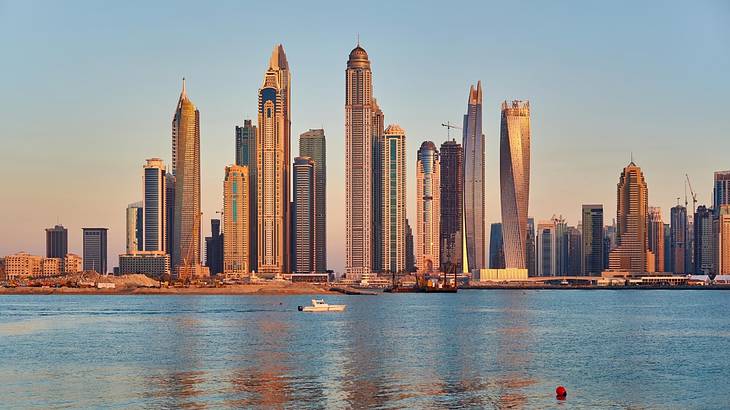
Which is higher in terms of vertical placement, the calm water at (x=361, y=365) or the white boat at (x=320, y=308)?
the calm water at (x=361, y=365)

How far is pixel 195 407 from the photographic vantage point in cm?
5753

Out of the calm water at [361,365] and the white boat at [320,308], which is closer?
the calm water at [361,365]

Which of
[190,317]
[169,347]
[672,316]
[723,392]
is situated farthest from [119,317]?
[723,392]

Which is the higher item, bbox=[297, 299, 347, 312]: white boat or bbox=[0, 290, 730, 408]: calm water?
bbox=[0, 290, 730, 408]: calm water

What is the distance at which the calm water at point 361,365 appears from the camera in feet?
203

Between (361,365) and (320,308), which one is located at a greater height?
(361,365)

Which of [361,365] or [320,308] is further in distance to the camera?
[320,308]

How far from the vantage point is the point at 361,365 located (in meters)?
79.2

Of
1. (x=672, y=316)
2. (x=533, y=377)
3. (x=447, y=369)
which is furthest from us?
(x=672, y=316)

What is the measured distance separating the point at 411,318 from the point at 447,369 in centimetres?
7759

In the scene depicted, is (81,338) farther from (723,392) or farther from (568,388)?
(723,392)

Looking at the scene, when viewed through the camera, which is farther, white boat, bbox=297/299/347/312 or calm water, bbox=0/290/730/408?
white boat, bbox=297/299/347/312

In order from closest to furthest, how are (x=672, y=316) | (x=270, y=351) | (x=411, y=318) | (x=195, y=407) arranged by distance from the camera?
(x=195, y=407) < (x=270, y=351) < (x=411, y=318) < (x=672, y=316)

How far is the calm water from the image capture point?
61844 mm
